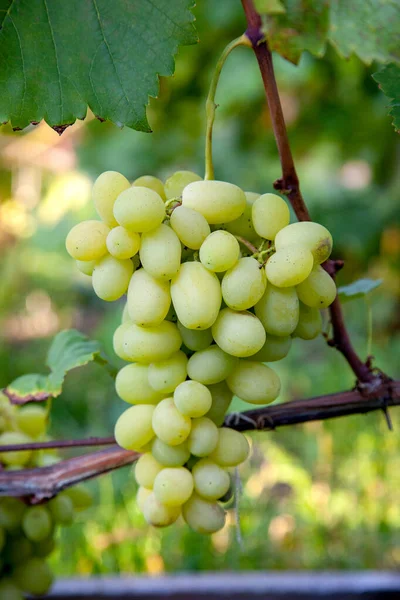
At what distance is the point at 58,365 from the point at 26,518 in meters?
0.15

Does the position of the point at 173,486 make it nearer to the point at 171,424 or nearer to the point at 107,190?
the point at 171,424

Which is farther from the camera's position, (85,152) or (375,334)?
(375,334)

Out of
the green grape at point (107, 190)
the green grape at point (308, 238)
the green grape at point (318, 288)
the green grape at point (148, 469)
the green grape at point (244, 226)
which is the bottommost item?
the green grape at point (148, 469)

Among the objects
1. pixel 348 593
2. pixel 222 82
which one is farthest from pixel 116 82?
pixel 222 82

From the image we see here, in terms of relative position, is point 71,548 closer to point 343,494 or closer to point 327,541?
point 327,541

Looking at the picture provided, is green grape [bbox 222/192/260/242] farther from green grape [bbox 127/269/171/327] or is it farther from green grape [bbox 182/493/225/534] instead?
green grape [bbox 182/493/225/534]

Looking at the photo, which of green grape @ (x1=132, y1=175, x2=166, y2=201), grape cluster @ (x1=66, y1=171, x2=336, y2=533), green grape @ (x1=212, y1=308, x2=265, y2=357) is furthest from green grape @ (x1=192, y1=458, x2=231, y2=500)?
green grape @ (x1=132, y1=175, x2=166, y2=201)

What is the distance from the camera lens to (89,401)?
1.91 meters

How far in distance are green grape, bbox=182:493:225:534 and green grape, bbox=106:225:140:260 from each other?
0.21 meters

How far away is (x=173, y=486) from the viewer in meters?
0.48

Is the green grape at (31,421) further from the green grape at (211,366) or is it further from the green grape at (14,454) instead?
the green grape at (211,366)

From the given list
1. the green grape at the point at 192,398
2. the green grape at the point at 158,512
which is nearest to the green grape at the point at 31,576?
the green grape at the point at 158,512

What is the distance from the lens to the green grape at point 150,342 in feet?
1.48

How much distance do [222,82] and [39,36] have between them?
122cm
